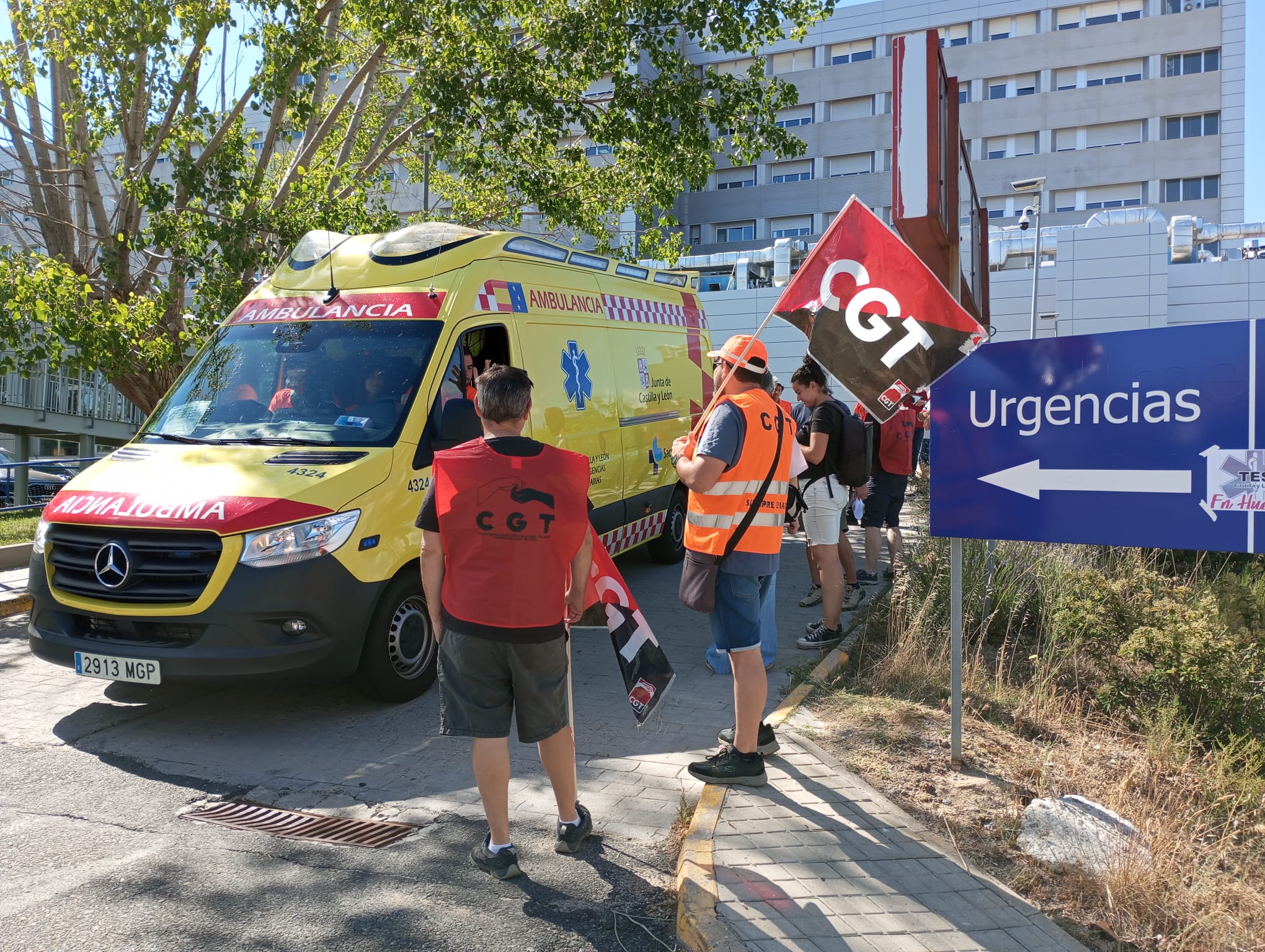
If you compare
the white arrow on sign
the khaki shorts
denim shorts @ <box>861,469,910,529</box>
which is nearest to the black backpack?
denim shorts @ <box>861,469,910,529</box>

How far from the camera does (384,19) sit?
12297 mm

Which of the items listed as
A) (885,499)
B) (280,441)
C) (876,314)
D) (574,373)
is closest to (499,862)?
(876,314)

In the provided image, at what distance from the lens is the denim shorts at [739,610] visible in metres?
4.48

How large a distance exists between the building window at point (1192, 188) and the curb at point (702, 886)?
53.0 metres

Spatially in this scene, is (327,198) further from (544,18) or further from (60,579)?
(60,579)

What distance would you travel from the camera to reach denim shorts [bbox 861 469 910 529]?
8.85 meters

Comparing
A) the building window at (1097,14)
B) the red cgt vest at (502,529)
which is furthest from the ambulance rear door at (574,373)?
the building window at (1097,14)

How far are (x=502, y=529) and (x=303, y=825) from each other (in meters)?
1.74

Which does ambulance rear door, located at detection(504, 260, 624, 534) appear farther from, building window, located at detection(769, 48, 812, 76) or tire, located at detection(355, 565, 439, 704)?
building window, located at detection(769, 48, 812, 76)

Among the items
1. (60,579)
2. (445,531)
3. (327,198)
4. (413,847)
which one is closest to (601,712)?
(413,847)

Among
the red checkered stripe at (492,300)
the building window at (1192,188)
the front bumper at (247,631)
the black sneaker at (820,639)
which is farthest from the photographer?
the building window at (1192,188)

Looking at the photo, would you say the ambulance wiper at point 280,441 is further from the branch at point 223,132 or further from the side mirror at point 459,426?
the branch at point 223,132

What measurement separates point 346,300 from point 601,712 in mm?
3043

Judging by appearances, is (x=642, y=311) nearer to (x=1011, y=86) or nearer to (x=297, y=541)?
(x=297, y=541)
